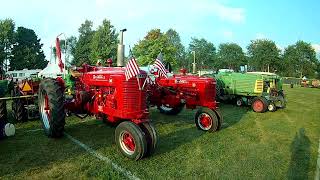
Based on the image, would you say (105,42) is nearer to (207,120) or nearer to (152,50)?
(152,50)

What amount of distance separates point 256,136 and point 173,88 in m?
2.98

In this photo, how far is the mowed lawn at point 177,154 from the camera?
5250mm

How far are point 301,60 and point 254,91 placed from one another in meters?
73.4

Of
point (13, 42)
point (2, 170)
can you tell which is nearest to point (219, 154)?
point (2, 170)

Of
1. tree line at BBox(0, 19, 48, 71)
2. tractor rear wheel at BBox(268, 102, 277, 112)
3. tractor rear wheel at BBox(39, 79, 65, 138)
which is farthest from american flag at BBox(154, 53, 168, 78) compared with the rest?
tree line at BBox(0, 19, 48, 71)

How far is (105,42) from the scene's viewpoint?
5366cm

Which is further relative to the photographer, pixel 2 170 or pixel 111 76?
pixel 111 76

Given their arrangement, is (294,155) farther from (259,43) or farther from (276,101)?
(259,43)

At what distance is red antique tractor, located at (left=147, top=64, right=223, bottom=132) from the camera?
348 inches

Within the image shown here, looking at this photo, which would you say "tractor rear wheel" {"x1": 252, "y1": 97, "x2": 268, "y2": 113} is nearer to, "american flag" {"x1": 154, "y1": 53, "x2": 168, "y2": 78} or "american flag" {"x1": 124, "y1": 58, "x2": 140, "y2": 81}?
"american flag" {"x1": 154, "y1": 53, "x2": 168, "y2": 78}

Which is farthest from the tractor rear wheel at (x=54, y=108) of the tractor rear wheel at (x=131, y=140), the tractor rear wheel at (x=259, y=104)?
the tractor rear wheel at (x=259, y=104)

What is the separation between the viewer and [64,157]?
5945 mm

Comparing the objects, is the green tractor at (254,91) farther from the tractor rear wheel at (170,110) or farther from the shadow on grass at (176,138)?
the shadow on grass at (176,138)

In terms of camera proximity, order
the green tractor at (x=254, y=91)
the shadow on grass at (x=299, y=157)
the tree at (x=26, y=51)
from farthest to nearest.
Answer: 1. the tree at (x=26, y=51)
2. the green tractor at (x=254, y=91)
3. the shadow on grass at (x=299, y=157)
